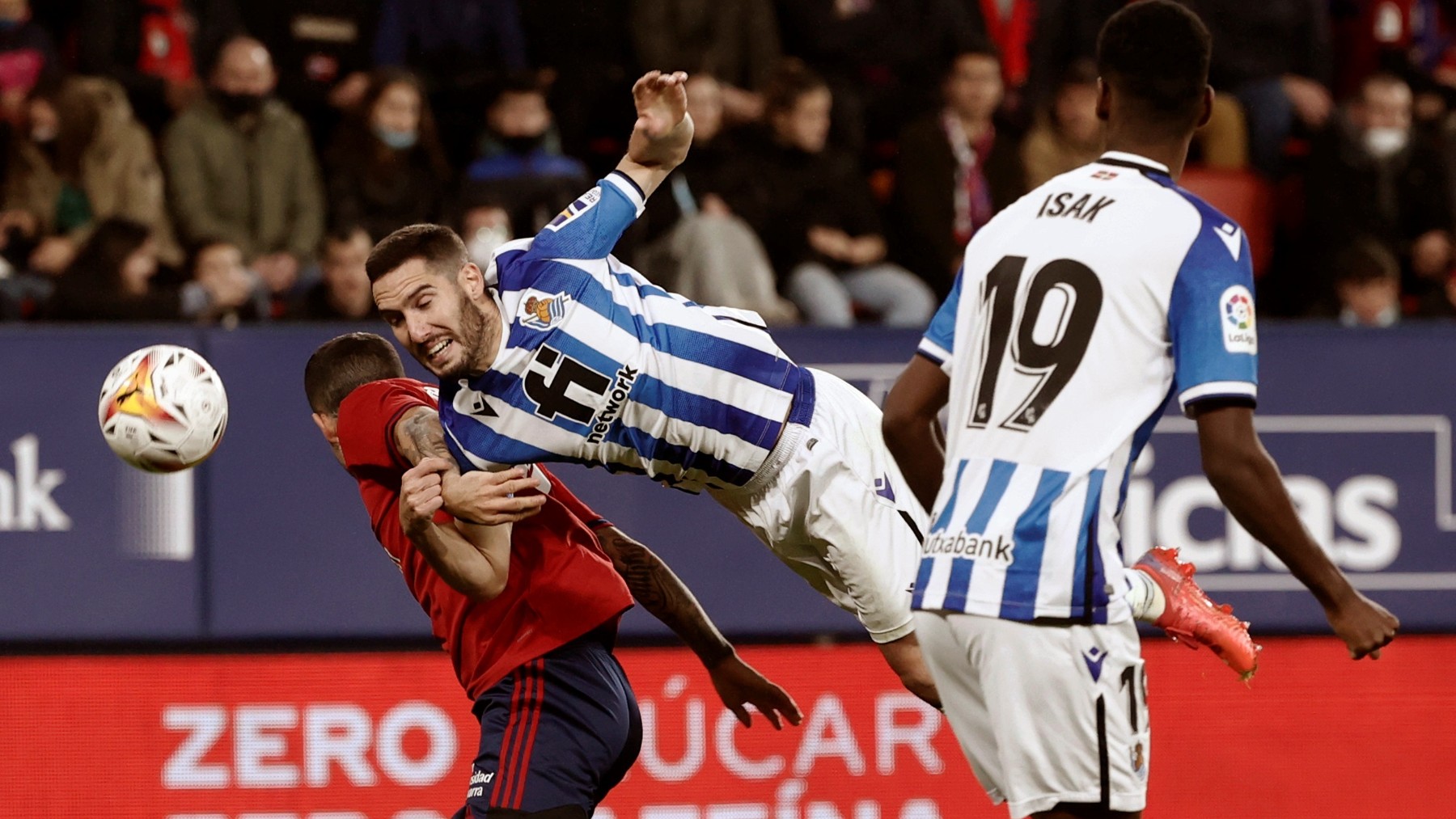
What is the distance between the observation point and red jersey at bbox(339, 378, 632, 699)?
4.75 meters

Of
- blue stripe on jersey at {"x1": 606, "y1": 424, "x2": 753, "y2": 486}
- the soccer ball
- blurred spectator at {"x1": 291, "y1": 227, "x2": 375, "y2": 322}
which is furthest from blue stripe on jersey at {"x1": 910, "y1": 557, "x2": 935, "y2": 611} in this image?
blurred spectator at {"x1": 291, "y1": 227, "x2": 375, "y2": 322}

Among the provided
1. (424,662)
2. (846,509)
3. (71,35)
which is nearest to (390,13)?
(71,35)

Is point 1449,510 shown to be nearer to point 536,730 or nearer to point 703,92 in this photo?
point 703,92

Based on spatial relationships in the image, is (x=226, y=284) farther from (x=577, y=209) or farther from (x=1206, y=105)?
(x=1206, y=105)

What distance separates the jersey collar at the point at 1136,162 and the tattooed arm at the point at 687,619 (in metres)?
1.97

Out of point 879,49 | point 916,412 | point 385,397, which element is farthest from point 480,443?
point 879,49

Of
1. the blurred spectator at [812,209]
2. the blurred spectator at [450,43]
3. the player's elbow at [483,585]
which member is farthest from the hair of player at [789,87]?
the player's elbow at [483,585]

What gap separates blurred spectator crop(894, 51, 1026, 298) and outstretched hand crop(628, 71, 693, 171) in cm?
439

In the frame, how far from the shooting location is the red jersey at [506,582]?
4754mm

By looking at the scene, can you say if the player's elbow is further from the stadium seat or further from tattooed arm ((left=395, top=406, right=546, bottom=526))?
the stadium seat

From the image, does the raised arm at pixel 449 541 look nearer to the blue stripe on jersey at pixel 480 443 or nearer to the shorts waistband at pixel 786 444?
the blue stripe on jersey at pixel 480 443

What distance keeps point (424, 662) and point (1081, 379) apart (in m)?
4.17

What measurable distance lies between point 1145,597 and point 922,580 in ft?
2.50

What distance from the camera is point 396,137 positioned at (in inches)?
365
